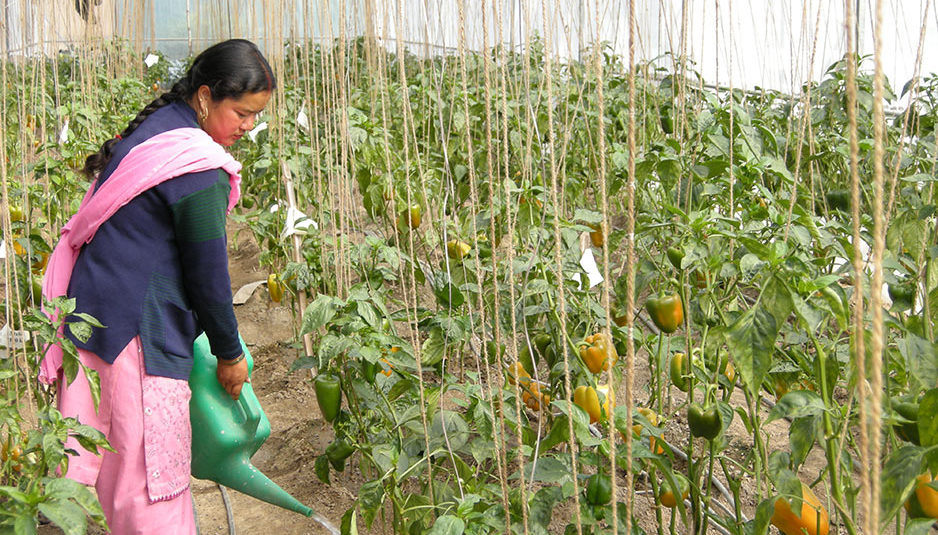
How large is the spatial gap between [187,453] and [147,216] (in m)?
0.35

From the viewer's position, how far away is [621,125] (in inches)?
→ 106

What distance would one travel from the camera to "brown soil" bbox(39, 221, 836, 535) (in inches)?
64.6

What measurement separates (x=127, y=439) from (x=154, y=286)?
0.21 meters

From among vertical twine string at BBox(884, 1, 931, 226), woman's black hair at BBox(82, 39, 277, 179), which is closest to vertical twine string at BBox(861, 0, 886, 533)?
vertical twine string at BBox(884, 1, 931, 226)

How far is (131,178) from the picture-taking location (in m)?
1.17

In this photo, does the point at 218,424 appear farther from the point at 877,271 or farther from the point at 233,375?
the point at 877,271

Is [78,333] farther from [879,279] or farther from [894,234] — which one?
[894,234]

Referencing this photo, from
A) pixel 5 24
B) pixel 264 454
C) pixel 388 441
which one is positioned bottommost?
pixel 264 454

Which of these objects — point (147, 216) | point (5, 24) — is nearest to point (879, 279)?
point (147, 216)

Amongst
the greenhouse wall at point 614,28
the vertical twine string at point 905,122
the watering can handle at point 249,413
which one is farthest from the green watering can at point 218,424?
the vertical twine string at point 905,122

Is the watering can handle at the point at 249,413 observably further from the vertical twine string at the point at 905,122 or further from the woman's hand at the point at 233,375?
the vertical twine string at the point at 905,122

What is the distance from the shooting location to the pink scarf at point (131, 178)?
1174 mm

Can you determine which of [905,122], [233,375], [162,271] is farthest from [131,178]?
[905,122]

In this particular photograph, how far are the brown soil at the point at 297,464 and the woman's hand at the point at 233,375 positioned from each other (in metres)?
0.31
